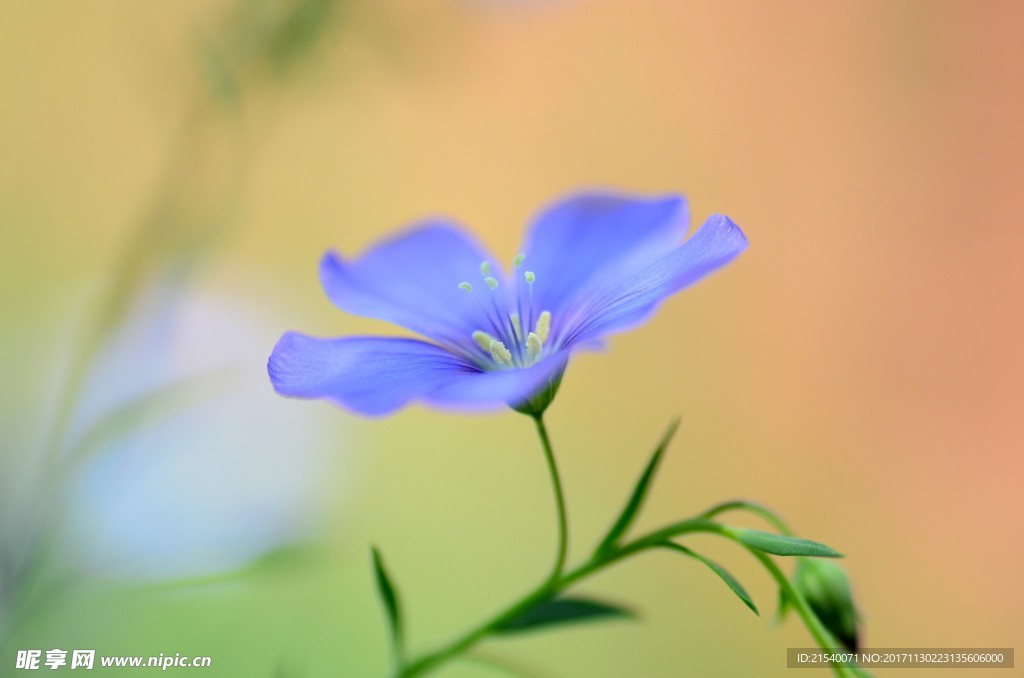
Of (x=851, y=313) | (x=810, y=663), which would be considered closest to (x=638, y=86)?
(x=851, y=313)

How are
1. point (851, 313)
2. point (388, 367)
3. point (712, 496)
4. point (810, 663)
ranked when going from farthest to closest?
point (851, 313), point (712, 496), point (810, 663), point (388, 367)

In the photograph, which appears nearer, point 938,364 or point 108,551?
point 108,551

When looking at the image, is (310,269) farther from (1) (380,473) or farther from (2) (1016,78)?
(2) (1016,78)

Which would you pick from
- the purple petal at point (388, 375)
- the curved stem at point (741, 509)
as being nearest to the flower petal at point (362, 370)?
the purple petal at point (388, 375)

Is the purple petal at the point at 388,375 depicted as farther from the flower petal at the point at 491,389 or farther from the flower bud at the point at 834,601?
the flower bud at the point at 834,601

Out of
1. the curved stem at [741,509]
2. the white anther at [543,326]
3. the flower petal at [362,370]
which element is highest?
the white anther at [543,326]
